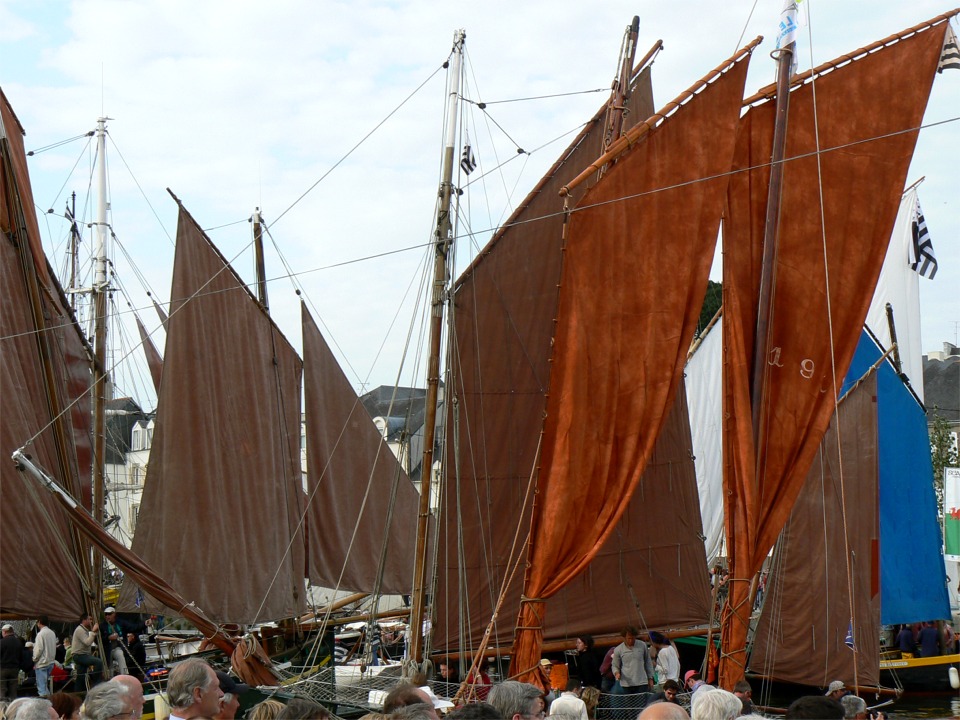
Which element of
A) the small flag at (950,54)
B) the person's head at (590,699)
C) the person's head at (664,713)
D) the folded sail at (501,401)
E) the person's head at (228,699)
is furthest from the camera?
the folded sail at (501,401)

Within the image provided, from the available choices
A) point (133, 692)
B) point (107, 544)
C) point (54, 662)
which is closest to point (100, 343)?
point (54, 662)

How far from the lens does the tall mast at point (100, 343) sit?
25203 mm

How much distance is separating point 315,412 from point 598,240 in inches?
501

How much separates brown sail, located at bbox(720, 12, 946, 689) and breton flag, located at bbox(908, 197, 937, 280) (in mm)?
12815

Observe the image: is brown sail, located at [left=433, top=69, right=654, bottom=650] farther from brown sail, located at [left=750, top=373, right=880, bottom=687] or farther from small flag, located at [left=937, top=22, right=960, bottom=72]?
small flag, located at [left=937, top=22, right=960, bottom=72]

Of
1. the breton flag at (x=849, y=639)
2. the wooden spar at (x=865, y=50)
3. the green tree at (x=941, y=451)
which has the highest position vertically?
the wooden spar at (x=865, y=50)

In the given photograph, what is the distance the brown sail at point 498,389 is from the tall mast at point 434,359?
2210mm

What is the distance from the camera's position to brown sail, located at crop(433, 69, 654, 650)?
2127 centimetres

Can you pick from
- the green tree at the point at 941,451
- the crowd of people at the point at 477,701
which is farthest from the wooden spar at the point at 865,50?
the green tree at the point at 941,451

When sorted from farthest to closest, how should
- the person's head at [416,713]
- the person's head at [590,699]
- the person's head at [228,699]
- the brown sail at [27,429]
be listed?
the brown sail at [27,429] < the person's head at [590,699] < the person's head at [228,699] < the person's head at [416,713]

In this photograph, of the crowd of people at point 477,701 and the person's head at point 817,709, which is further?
the person's head at point 817,709

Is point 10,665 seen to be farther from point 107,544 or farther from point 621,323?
point 621,323

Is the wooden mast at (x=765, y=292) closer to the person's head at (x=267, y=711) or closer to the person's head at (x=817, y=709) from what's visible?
the person's head at (x=817, y=709)

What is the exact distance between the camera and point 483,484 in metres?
21.4
